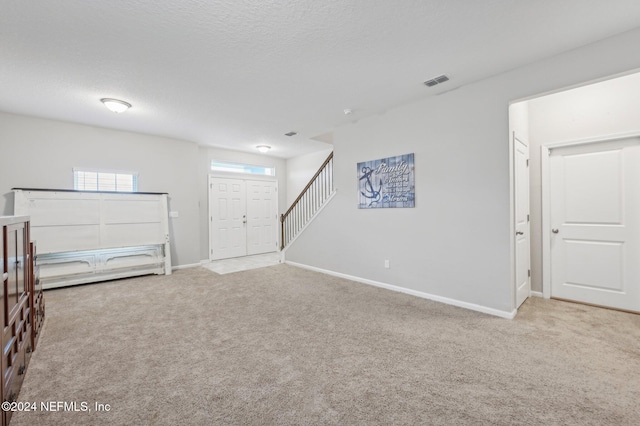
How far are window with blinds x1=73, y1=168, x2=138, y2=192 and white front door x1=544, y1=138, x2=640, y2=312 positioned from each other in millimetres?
7014

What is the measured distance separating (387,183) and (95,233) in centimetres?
496

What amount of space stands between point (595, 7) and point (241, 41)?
2.82 meters

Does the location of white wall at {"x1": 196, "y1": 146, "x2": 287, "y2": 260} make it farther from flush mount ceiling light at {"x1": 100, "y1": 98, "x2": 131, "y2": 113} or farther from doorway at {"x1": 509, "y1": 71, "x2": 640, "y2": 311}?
doorway at {"x1": 509, "y1": 71, "x2": 640, "y2": 311}

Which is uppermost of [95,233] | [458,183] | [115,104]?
[115,104]

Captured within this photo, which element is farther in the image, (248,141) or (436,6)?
(248,141)

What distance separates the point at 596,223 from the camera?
3.22 m

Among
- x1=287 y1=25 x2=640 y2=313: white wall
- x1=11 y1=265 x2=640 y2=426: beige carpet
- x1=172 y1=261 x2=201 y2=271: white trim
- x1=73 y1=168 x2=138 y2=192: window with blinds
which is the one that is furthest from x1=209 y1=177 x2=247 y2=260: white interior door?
x1=287 y1=25 x2=640 y2=313: white wall

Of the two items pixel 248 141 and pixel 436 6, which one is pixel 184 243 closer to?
pixel 248 141

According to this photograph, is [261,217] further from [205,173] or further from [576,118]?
[576,118]

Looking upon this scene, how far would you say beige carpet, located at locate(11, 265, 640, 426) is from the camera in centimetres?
157

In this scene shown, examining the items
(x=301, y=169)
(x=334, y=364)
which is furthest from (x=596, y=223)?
(x=301, y=169)

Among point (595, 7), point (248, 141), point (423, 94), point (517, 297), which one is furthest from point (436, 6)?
point (248, 141)

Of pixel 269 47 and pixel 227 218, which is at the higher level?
pixel 269 47

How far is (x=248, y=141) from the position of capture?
5.84m
